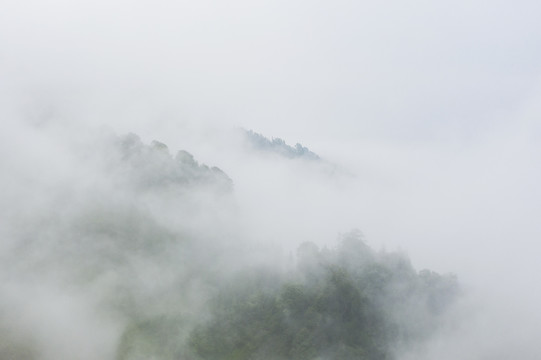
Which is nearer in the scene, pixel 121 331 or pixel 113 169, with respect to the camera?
pixel 121 331

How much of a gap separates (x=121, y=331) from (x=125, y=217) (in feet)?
95.2

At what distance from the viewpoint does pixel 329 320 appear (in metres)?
87.2

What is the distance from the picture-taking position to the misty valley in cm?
8388

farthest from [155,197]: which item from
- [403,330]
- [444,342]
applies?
Result: [444,342]

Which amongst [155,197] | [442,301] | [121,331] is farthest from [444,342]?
[155,197]

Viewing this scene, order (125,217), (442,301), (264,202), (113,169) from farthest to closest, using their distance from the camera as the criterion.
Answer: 1. (264,202)
2. (113,169)
3. (125,217)
4. (442,301)

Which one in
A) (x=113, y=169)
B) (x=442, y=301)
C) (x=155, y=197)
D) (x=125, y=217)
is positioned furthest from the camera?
(x=113, y=169)

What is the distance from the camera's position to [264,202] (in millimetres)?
159625

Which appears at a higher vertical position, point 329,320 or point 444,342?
point 444,342

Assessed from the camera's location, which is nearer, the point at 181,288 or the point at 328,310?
the point at 328,310

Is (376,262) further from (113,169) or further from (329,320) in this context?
(113,169)

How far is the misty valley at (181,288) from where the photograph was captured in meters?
83.9

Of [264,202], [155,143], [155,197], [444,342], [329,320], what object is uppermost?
[264,202]

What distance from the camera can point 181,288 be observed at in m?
95.4
